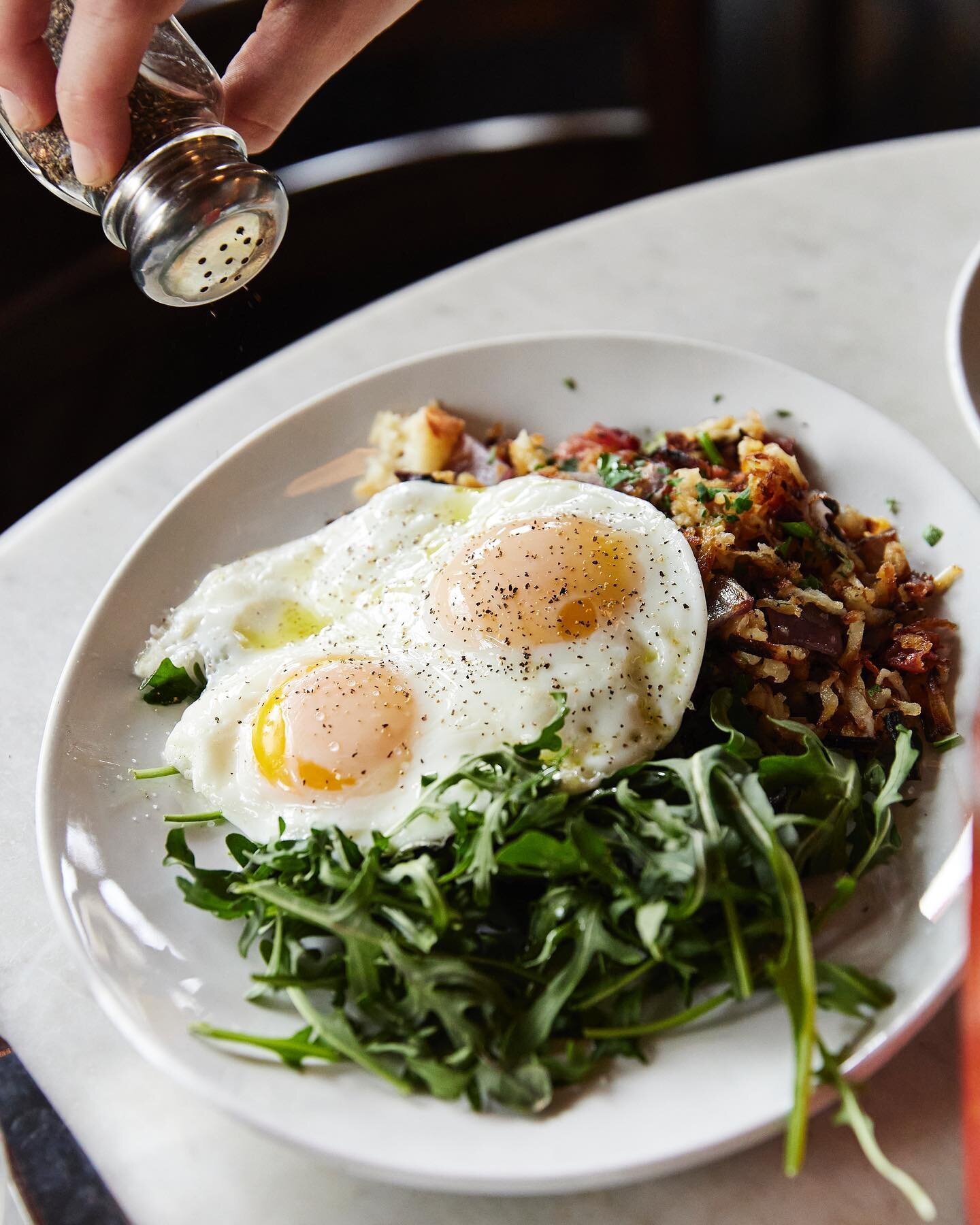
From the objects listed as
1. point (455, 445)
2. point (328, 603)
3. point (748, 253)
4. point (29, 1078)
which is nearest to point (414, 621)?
point (328, 603)

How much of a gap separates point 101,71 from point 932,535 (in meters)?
1.95

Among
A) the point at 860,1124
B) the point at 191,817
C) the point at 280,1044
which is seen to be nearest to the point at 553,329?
the point at 191,817

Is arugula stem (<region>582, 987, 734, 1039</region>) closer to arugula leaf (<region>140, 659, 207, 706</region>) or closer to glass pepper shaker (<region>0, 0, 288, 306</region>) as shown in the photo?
arugula leaf (<region>140, 659, 207, 706</region>)

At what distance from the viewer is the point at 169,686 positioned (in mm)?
2553

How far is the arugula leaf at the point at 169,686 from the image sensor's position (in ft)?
8.34

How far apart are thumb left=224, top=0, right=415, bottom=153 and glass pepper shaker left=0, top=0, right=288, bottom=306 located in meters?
0.22

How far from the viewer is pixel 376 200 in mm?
5453

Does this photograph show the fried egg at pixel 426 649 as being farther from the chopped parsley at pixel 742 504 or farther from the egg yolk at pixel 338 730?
the chopped parsley at pixel 742 504

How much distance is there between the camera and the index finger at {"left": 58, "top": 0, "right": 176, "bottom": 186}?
190 centimetres

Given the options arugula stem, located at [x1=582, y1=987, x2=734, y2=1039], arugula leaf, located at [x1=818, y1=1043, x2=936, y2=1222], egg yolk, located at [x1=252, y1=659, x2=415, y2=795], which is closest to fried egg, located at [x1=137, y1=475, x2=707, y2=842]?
egg yolk, located at [x1=252, y1=659, x2=415, y2=795]

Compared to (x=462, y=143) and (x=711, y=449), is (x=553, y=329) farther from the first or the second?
(x=462, y=143)

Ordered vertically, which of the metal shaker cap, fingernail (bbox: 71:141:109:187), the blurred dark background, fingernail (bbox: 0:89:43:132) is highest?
fingernail (bbox: 0:89:43:132)

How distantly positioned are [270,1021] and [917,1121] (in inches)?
43.0

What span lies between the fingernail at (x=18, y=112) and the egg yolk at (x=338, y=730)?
1.23 metres
